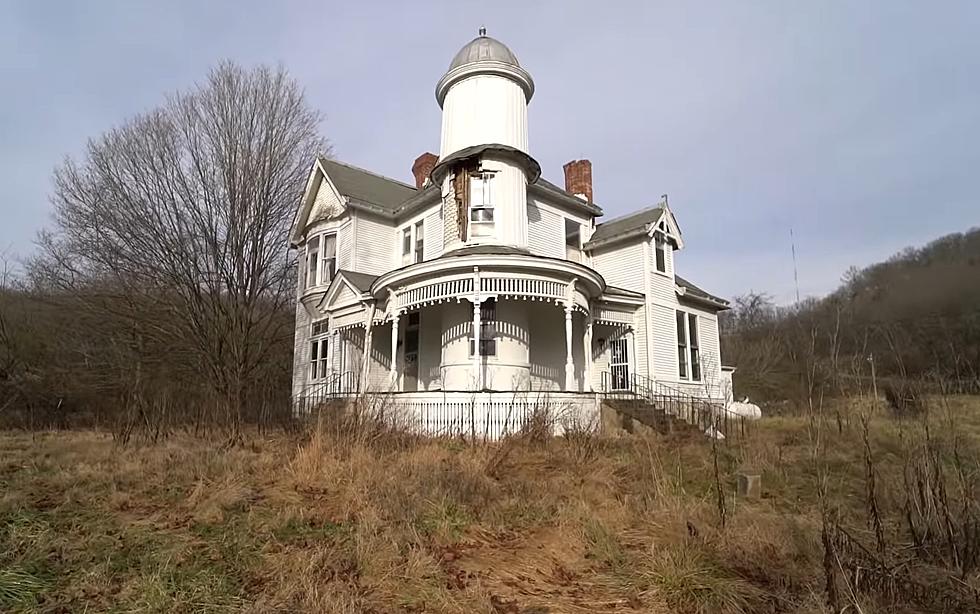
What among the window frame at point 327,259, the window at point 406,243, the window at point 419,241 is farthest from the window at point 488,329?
the window frame at point 327,259

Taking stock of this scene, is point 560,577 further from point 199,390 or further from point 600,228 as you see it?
point 600,228

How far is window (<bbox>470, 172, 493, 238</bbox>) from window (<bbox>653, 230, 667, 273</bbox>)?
6408 millimetres

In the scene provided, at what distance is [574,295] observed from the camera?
50.3ft

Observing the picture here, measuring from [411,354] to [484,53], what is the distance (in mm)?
10909

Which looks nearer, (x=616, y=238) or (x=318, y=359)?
(x=616, y=238)

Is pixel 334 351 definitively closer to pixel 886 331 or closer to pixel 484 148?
pixel 484 148

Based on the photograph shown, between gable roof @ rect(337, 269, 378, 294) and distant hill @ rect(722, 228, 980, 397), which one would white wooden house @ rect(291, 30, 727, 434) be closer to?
gable roof @ rect(337, 269, 378, 294)

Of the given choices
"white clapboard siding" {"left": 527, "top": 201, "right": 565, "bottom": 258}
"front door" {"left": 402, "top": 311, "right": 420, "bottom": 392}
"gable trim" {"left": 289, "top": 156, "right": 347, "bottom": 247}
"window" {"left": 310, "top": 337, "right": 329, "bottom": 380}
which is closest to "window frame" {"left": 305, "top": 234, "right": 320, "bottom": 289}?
"gable trim" {"left": 289, "top": 156, "right": 347, "bottom": 247}

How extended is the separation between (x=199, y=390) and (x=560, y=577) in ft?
53.8

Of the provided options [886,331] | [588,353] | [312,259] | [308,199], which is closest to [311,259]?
[312,259]

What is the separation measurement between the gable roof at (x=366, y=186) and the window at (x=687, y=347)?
12.1 metres

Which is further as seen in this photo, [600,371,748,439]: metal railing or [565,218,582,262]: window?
[565,218,582,262]: window

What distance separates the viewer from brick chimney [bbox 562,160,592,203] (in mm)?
22375

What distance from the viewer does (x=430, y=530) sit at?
6.37 m
